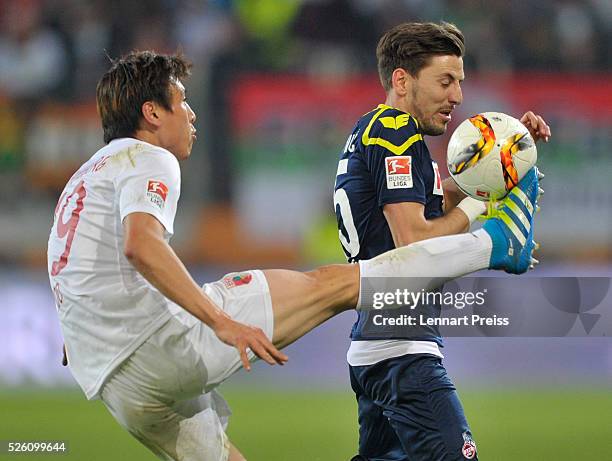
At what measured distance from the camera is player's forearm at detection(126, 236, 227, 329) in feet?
11.0

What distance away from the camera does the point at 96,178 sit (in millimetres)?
3746

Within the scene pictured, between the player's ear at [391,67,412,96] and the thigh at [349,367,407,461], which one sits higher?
the player's ear at [391,67,412,96]

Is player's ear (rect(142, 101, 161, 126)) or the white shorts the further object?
player's ear (rect(142, 101, 161, 126))

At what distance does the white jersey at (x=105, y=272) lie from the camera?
3.66 meters

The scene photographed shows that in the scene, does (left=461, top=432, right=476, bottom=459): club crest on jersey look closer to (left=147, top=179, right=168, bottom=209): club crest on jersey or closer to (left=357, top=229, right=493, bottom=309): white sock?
(left=357, top=229, right=493, bottom=309): white sock

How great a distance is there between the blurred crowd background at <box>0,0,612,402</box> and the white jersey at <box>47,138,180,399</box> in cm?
487

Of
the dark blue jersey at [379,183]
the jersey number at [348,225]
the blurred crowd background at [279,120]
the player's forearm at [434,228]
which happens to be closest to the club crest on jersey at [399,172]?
the dark blue jersey at [379,183]

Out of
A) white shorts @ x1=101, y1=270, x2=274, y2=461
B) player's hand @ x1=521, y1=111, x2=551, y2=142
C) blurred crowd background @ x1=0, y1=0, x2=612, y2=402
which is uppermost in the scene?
blurred crowd background @ x1=0, y1=0, x2=612, y2=402

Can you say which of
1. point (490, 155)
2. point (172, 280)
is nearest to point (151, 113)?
point (172, 280)

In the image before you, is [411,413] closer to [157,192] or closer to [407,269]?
[407,269]

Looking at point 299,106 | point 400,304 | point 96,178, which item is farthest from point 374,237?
point 299,106

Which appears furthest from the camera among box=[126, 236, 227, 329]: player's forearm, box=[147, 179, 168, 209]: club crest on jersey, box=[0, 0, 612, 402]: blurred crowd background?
box=[0, 0, 612, 402]: blurred crowd background

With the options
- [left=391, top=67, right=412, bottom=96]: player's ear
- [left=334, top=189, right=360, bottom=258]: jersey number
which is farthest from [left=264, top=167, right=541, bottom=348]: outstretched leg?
[left=391, top=67, right=412, bottom=96]: player's ear

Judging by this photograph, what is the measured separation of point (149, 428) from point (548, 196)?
259 inches
